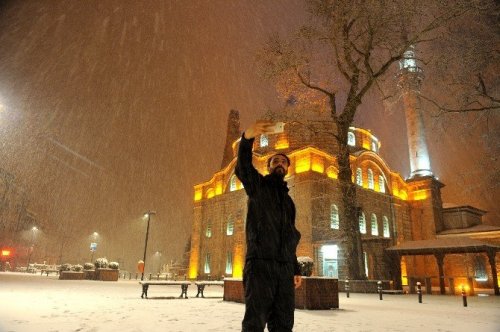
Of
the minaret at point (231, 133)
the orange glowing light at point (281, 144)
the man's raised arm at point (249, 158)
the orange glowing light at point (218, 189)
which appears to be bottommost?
the man's raised arm at point (249, 158)

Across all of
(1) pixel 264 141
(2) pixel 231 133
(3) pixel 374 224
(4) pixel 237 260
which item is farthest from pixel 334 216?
(2) pixel 231 133

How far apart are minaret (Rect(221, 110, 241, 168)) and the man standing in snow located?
46.2 m

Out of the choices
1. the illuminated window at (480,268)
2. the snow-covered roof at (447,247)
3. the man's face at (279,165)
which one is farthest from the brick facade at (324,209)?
the man's face at (279,165)

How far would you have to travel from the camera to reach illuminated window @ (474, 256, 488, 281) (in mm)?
30913

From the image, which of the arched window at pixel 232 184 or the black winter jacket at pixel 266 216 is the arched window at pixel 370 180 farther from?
the black winter jacket at pixel 266 216

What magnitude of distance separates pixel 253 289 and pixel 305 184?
27.5 meters

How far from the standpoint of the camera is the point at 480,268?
103 feet

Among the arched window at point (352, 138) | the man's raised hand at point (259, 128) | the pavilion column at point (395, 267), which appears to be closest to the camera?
the man's raised hand at point (259, 128)

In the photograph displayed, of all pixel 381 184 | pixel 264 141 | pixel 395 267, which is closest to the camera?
pixel 395 267

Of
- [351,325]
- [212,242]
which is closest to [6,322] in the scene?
[351,325]

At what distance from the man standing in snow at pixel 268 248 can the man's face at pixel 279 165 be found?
11mm

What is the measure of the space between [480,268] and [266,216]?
3646cm

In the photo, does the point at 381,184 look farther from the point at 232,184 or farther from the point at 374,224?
the point at 232,184

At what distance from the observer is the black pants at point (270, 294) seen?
2846 mm
